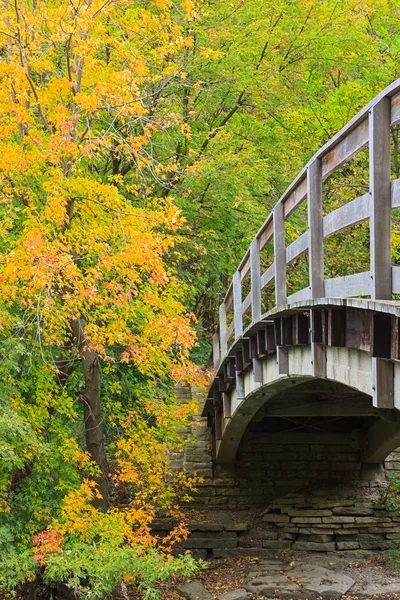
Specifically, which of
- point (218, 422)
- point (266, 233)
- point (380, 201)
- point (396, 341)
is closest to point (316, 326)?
point (396, 341)

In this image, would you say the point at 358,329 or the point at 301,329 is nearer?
the point at 358,329

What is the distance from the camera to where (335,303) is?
5266mm

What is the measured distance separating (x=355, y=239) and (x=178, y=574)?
7240 mm

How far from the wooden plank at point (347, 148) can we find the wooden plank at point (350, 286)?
2.44 feet

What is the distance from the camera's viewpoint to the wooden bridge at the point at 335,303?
4.37 metres

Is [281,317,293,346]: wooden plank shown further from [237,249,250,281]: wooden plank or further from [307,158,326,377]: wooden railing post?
[237,249,250,281]: wooden plank

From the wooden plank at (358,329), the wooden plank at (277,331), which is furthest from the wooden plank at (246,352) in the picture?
the wooden plank at (358,329)

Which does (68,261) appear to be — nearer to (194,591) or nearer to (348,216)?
(348,216)

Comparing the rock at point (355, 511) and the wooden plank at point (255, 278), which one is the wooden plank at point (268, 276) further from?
the rock at point (355, 511)

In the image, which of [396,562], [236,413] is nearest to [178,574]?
[236,413]

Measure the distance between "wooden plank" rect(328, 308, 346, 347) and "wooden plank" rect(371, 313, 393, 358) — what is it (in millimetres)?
1016

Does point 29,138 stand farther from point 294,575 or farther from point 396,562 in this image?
point 396,562

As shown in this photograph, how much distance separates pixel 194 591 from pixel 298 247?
26.4 feet

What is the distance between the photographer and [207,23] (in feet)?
53.2
